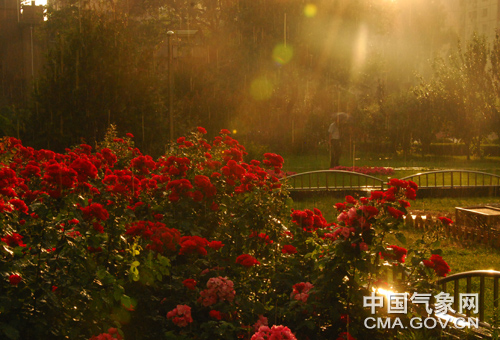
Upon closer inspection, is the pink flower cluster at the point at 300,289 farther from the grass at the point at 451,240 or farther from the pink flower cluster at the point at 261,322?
the grass at the point at 451,240

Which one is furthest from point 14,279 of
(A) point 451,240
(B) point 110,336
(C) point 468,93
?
(C) point 468,93

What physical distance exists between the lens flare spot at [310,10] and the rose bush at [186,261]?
23.7m

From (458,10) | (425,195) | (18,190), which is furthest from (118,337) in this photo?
(458,10)

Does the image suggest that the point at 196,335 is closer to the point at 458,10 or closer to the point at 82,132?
the point at 82,132

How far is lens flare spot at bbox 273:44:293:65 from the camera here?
27656mm

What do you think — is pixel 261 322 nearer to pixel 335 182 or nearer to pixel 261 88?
pixel 335 182

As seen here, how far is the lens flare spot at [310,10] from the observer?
2723cm

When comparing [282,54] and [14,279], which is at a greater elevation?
[282,54]

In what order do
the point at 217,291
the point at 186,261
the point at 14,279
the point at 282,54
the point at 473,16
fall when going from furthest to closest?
1. the point at 473,16
2. the point at 282,54
3. the point at 186,261
4. the point at 217,291
5. the point at 14,279

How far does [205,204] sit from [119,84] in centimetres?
903

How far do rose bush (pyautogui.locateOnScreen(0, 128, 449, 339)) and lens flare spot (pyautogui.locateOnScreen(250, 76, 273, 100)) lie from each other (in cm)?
2351

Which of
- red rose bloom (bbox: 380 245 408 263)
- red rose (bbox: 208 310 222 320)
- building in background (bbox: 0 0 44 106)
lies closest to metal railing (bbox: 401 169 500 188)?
red rose bloom (bbox: 380 245 408 263)

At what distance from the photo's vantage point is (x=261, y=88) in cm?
2855

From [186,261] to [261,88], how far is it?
24403mm
